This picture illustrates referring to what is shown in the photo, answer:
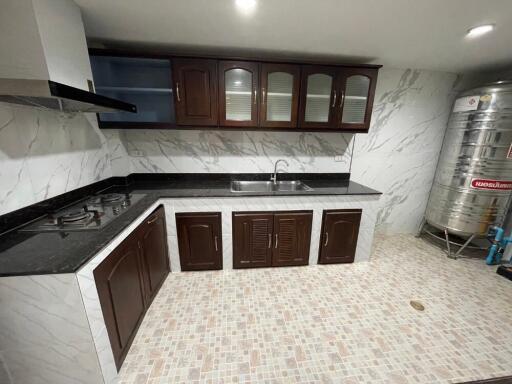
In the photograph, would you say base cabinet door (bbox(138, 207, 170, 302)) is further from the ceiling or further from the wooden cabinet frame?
the ceiling

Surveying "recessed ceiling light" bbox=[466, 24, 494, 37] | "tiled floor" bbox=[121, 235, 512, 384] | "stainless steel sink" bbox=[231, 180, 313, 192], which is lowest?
"tiled floor" bbox=[121, 235, 512, 384]

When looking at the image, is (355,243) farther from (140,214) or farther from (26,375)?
(26,375)

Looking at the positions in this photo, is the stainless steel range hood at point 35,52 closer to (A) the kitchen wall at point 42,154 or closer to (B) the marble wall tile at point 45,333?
(A) the kitchen wall at point 42,154

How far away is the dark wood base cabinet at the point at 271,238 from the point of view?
6.56 feet

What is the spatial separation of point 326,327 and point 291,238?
2.67 ft

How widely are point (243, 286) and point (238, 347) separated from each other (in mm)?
575

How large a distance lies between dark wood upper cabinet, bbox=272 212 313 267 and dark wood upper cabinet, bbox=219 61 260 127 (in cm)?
101

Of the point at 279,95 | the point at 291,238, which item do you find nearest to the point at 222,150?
the point at 279,95

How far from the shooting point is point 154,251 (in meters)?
1.68

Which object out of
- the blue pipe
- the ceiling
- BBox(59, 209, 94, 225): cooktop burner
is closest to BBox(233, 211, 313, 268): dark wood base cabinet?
BBox(59, 209, 94, 225): cooktop burner

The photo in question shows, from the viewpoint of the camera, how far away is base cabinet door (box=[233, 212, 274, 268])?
1985 mm

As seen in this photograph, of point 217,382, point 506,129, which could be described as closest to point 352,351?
point 217,382

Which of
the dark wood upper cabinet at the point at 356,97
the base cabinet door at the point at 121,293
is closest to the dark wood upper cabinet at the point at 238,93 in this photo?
the dark wood upper cabinet at the point at 356,97

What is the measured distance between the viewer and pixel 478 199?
2.21 meters
